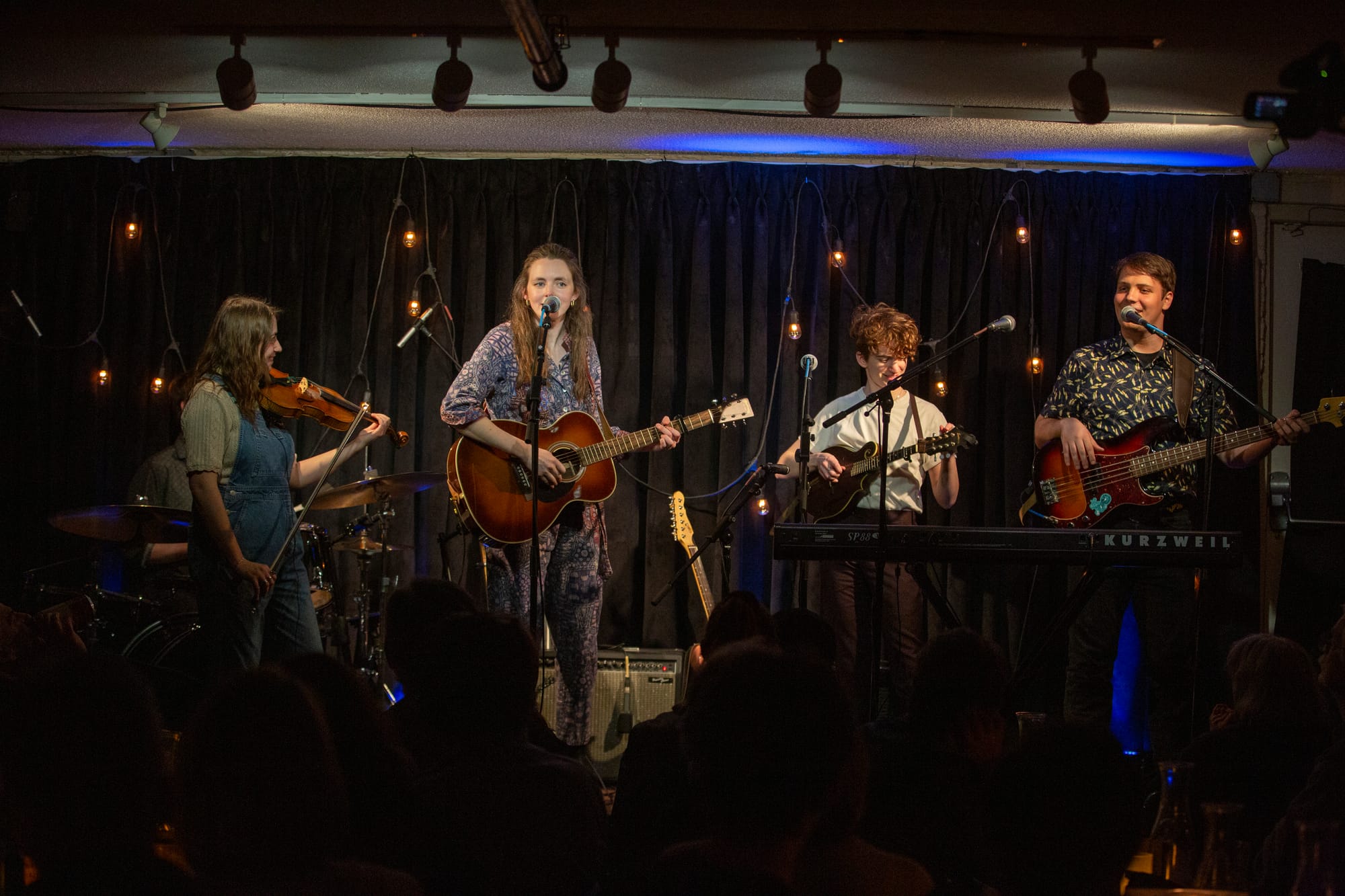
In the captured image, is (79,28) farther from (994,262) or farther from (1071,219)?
(1071,219)

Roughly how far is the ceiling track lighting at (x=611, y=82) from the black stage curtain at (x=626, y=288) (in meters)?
1.39

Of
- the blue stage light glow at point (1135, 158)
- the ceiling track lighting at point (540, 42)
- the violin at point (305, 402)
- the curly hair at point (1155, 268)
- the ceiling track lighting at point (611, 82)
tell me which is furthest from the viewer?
the blue stage light glow at point (1135, 158)

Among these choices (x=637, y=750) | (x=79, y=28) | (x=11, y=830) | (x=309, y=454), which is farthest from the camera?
(x=309, y=454)

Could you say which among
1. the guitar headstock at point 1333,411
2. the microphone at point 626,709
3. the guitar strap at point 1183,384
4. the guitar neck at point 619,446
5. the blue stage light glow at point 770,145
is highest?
the blue stage light glow at point 770,145

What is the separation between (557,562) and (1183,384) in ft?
9.57

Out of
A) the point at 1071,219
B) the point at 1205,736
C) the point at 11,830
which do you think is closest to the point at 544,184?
the point at 1071,219

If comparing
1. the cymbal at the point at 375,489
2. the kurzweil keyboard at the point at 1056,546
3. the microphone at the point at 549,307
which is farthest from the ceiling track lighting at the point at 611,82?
the kurzweil keyboard at the point at 1056,546

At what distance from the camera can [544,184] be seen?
6.39 m

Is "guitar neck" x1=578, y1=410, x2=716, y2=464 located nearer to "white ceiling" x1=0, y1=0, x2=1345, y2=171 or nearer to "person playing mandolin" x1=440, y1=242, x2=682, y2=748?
"person playing mandolin" x1=440, y1=242, x2=682, y2=748

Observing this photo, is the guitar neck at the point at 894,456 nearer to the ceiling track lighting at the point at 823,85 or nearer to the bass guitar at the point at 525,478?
the bass guitar at the point at 525,478

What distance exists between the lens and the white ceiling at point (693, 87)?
4.79 meters

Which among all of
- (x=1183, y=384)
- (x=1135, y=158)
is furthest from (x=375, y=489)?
(x=1135, y=158)

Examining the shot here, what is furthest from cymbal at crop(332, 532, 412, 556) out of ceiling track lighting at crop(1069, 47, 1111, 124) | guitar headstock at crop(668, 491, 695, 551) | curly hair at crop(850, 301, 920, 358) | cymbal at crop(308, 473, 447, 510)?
ceiling track lighting at crop(1069, 47, 1111, 124)

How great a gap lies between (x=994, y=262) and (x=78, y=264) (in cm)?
515
